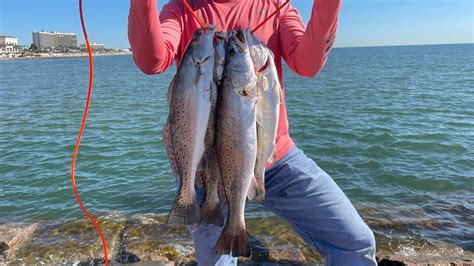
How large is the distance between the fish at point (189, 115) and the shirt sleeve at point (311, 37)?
2.19 feet

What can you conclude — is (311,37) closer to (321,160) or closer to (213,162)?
(213,162)

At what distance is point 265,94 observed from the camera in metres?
2.95

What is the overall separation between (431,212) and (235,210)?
7.22 meters

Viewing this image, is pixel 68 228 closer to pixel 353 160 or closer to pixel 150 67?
Answer: pixel 150 67

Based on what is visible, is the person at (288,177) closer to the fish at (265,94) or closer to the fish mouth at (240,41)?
the fish at (265,94)

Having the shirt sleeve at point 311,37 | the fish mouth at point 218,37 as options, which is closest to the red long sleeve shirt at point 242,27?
the shirt sleeve at point 311,37

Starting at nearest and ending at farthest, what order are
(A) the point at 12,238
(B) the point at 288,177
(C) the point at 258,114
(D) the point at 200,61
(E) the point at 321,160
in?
(D) the point at 200,61 < (C) the point at 258,114 < (B) the point at 288,177 < (A) the point at 12,238 < (E) the point at 321,160

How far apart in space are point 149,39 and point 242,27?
100 cm

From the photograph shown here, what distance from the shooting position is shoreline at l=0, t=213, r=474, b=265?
6699mm

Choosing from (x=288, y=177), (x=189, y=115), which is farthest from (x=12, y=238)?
(x=189, y=115)

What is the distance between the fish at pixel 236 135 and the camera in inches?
112

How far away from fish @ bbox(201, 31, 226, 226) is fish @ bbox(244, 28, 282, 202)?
0.21 metres

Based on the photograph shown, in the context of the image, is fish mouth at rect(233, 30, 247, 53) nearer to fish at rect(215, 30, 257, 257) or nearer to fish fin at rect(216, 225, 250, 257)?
fish at rect(215, 30, 257, 257)

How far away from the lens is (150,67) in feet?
10.2
